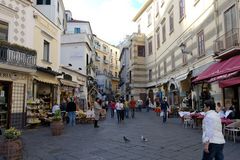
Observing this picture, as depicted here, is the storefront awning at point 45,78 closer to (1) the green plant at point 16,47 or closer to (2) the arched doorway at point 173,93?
(1) the green plant at point 16,47

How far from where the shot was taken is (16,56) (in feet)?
45.2

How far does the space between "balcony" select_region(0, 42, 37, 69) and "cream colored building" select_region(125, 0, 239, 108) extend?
10189 mm

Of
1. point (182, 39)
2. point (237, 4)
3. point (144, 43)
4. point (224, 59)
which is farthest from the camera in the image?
point (144, 43)

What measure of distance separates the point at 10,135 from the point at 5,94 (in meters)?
8.36

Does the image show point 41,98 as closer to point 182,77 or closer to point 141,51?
point 182,77

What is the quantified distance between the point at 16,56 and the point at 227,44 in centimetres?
1103

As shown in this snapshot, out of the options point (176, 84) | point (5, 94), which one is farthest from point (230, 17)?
point (5, 94)

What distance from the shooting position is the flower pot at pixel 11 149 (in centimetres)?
635

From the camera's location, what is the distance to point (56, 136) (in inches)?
451

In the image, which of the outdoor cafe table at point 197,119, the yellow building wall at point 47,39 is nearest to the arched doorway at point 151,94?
the yellow building wall at point 47,39

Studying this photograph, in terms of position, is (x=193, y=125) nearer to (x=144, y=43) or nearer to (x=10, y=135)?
(x=10, y=135)

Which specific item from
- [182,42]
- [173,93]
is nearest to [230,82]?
[182,42]

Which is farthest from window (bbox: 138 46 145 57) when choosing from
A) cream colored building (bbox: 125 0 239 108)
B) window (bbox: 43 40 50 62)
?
window (bbox: 43 40 50 62)

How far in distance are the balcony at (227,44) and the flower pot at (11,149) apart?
35.7 feet
